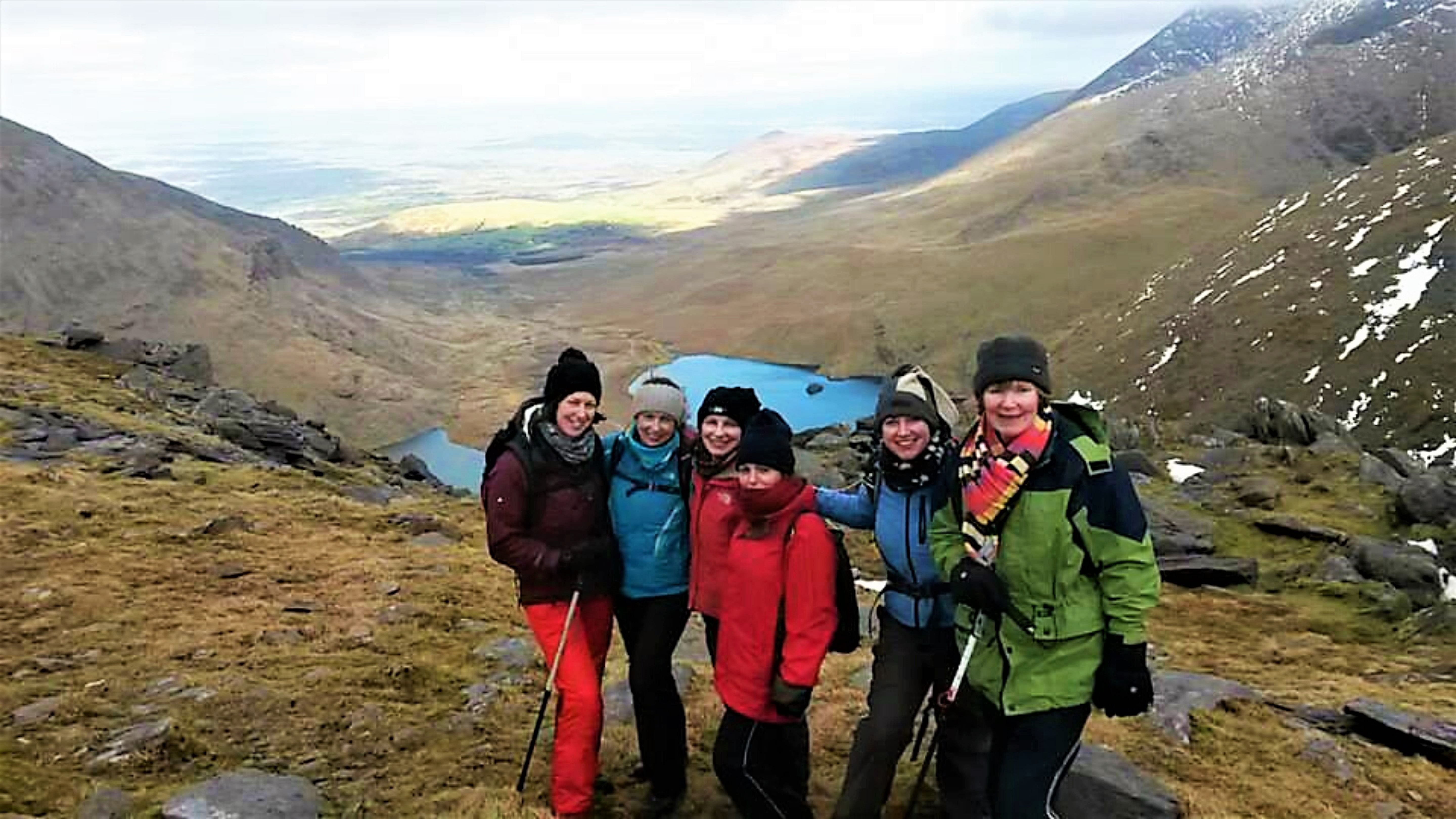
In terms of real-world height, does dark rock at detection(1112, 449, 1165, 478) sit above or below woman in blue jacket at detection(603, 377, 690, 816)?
below

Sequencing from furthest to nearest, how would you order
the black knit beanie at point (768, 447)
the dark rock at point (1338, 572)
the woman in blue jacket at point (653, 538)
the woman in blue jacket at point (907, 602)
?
the dark rock at point (1338, 572) → the woman in blue jacket at point (653, 538) → the black knit beanie at point (768, 447) → the woman in blue jacket at point (907, 602)

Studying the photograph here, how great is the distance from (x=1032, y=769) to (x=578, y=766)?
4.37 meters

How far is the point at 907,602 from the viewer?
886 cm

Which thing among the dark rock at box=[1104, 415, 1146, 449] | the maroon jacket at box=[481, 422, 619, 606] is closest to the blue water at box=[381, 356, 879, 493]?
the dark rock at box=[1104, 415, 1146, 449]

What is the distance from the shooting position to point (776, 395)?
162375mm

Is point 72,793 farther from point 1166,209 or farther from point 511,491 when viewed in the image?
point 1166,209

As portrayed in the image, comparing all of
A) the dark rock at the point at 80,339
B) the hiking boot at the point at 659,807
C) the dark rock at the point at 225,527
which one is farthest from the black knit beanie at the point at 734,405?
the dark rock at the point at 80,339

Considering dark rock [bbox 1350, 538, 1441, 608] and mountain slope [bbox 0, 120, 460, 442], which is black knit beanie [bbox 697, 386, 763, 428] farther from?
mountain slope [bbox 0, 120, 460, 442]

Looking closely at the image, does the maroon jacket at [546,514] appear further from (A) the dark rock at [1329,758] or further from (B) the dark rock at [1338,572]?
(B) the dark rock at [1338,572]

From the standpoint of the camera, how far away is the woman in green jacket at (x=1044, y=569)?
283 inches

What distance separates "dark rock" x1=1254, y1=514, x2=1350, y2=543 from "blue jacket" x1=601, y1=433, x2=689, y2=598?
2692 centimetres

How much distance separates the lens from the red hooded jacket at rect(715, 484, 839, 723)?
8.79 m

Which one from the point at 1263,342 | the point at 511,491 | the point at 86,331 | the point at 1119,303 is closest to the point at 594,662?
the point at 511,491

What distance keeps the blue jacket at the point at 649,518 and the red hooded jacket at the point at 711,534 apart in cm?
21
